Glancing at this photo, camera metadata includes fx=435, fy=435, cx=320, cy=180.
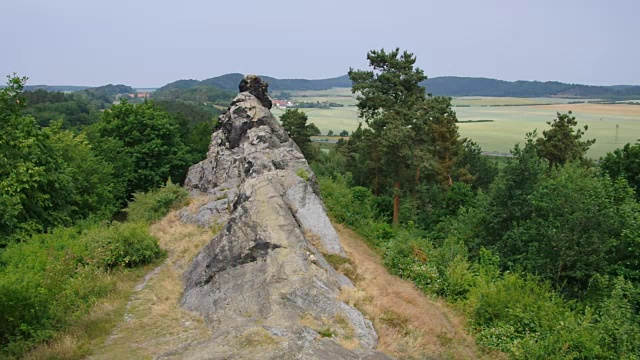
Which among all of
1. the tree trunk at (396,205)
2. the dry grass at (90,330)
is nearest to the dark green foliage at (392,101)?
the tree trunk at (396,205)

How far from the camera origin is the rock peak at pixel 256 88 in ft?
117

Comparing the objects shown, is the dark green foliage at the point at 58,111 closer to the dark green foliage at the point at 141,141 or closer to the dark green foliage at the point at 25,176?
the dark green foliage at the point at 141,141

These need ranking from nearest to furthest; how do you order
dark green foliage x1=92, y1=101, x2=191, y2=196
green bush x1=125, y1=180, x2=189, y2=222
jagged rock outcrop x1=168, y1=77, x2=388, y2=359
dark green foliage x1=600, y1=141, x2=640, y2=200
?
1. jagged rock outcrop x1=168, y1=77, x2=388, y2=359
2. green bush x1=125, y1=180, x2=189, y2=222
3. dark green foliage x1=600, y1=141, x2=640, y2=200
4. dark green foliage x1=92, y1=101, x2=191, y2=196

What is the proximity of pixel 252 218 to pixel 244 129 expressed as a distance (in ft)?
60.2

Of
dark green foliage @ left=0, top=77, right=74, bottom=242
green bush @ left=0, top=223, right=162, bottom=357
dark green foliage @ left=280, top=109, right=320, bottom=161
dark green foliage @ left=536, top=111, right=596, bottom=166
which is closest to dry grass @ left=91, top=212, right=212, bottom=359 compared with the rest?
green bush @ left=0, top=223, right=162, bottom=357

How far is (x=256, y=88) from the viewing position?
117 feet

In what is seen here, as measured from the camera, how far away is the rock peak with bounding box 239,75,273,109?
1399 inches

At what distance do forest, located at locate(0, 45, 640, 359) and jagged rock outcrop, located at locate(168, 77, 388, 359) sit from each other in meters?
3.80

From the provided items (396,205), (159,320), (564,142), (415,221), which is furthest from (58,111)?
(159,320)

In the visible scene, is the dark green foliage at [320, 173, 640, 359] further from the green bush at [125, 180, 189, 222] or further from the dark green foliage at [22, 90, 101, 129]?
the dark green foliage at [22, 90, 101, 129]

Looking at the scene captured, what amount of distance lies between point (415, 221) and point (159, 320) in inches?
1079

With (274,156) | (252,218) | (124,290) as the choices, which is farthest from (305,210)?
(274,156)

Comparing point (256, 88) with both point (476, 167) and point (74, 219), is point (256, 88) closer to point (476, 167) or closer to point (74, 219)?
point (74, 219)

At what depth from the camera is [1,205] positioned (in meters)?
20.4
